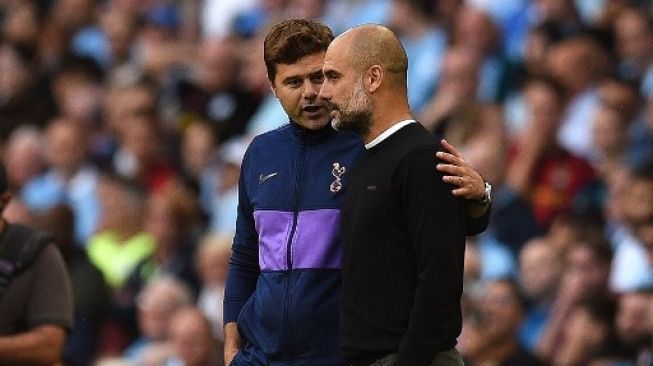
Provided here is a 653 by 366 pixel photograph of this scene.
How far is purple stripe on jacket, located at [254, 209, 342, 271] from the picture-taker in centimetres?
545

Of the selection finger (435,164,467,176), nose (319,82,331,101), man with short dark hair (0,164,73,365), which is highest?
nose (319,82,331,101)

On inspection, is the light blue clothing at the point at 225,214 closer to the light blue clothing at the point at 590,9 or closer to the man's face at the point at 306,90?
the light blue clothing at the point at 590,9

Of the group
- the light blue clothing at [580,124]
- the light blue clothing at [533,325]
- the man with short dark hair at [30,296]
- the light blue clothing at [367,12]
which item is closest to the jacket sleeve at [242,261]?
the man with short dark hair at [30,296]

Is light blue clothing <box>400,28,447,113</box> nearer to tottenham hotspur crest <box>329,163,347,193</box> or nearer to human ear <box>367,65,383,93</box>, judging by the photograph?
tottenham hotspur crest <box>329,163,347,193</box>

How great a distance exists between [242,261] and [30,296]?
127cm

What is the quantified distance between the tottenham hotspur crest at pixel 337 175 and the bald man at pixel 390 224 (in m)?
0.14

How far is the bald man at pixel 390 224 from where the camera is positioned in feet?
16.5

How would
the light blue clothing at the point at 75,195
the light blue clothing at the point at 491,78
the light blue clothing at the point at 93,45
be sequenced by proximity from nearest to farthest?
1. the light blue clothing at the point at 491,78
2. the light blue clothing at the point at 75,195
3. the light blue clothing at the point at 93,45

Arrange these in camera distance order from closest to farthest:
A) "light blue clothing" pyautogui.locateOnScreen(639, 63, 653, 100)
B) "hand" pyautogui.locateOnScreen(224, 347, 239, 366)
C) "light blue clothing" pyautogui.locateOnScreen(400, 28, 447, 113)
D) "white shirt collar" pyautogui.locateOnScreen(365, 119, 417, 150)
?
"white shirt collar" pyautogui.locateOnScreen(365, 119, 417, 150) < "hand" pyautogui.locateOnScreen(224, 347, 239, 366) < "light blue clothing" pyautogui.locateOnScreen(639, 63, 653, 100) < "light blue clothing" pyautogui.locateOnScreen(400, 28, 447, 113)

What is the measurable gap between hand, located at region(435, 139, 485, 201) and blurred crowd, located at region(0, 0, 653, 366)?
12.9 feet

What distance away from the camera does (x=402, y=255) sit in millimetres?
5129

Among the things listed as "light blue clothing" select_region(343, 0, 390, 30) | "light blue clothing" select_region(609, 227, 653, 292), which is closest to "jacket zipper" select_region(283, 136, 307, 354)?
"light blue clothing" select_region(609, 227, 653, 292)

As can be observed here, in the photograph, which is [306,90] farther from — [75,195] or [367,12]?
[75,195]

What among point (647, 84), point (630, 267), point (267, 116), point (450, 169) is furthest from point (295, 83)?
point (267, 116)
